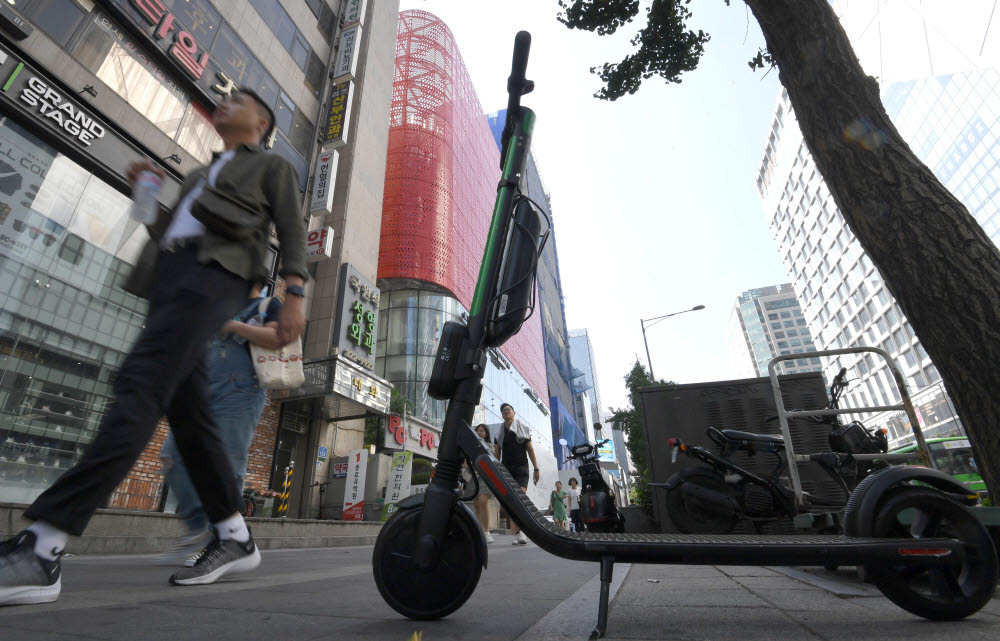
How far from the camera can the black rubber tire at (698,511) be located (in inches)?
156

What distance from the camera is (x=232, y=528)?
197 cm

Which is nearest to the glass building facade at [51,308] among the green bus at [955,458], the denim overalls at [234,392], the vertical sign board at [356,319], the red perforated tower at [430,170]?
the denim overalls at [234,392]

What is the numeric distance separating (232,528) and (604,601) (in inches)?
63.1

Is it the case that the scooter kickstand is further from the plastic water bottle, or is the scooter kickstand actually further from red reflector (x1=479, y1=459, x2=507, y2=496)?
the plastic water bottle

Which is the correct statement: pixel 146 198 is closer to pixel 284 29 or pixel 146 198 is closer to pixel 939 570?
pixel 939 570

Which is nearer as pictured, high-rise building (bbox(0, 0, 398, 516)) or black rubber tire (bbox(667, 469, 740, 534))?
black rubber tire (bbox(667, 469, 740, 534))

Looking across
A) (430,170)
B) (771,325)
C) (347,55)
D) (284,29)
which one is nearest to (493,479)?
(284,29)

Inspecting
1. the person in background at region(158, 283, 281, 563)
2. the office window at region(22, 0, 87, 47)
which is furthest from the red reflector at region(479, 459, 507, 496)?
the office window at region(22, 0, 87, 47)

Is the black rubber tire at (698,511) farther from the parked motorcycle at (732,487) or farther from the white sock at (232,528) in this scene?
the white sock at (232,528)

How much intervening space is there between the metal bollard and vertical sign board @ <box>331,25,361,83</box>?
13.0m

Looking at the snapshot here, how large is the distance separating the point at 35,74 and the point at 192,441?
9124 mm

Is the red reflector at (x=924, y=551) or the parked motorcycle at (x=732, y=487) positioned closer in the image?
the red reflector at (x=924, y=551)

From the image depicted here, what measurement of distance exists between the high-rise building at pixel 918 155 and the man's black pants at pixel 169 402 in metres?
3.92

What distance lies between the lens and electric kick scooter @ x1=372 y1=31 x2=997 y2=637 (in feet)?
4.02
